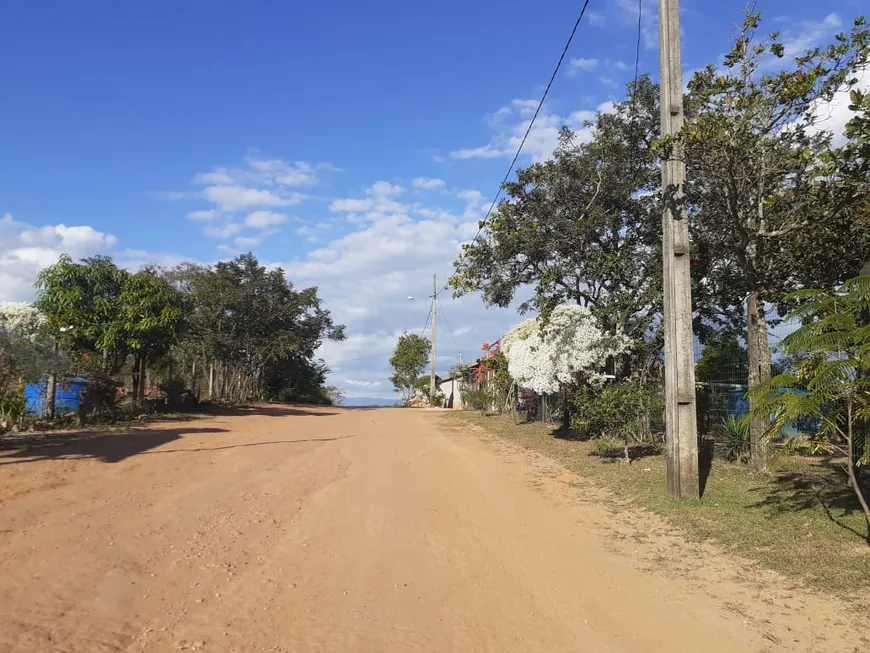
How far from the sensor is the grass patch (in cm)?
586

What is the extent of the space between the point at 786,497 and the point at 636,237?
8363 mm

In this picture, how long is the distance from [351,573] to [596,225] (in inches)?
435

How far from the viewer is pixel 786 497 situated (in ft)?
27.3

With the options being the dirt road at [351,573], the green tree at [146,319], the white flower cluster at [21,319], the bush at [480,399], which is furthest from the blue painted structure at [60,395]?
the bush at [480,399]

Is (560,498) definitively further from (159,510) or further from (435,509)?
(159,510)

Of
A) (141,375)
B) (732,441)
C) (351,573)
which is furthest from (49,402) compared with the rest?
(732,441)

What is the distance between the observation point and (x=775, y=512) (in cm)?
770

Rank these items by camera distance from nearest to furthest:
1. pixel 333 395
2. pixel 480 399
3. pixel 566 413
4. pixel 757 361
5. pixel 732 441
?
pixel 757 361
pixel 732 441
pixel 566 413
pixel 480 399
pixel 333 395

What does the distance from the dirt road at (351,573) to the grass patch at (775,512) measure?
0.48 metres

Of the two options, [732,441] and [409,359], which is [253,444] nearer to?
[732,441]

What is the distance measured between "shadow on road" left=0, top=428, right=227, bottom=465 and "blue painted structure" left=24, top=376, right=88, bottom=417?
85.7 inches

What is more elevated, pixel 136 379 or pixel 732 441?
pixel 136 379

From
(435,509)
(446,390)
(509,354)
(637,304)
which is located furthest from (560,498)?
(446,390)

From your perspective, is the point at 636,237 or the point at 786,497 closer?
the point at 786,497
